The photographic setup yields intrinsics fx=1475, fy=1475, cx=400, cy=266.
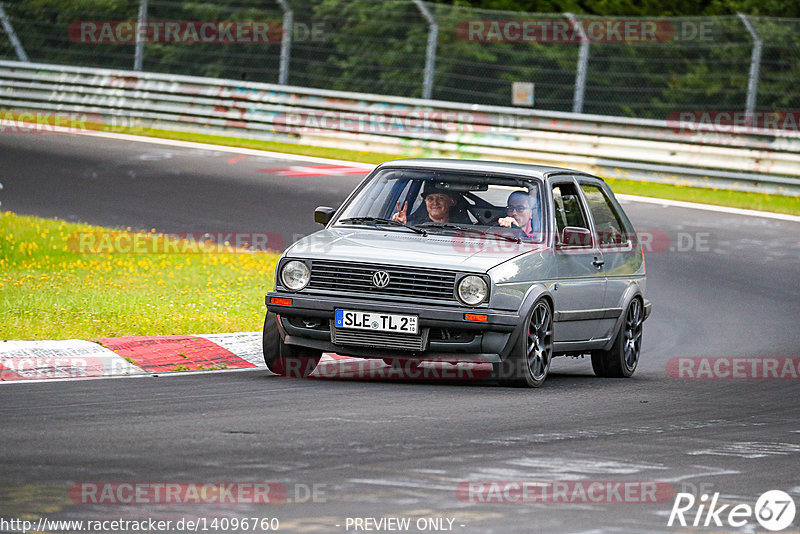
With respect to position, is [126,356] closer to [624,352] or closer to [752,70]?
[624,352]

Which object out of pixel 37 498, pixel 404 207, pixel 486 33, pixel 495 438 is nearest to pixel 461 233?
pixel 404 207

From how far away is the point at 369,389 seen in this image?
378 inches

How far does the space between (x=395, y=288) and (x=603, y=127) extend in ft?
48.6

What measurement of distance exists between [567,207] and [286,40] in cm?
1630

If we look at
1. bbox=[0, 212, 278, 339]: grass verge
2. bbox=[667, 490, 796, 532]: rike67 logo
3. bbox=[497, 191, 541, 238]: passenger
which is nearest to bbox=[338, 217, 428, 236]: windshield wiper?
bbox=[497, 191, 541, 238]: passenger

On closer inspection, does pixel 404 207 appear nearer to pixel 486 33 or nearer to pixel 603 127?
pixel 603 127

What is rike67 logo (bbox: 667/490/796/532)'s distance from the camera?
607 centimetres

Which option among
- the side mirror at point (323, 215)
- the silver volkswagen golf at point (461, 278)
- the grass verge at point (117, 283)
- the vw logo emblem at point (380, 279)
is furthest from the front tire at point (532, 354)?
the grass verge at point (117, 283)

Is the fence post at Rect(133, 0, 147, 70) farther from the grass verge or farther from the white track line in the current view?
the grass verge

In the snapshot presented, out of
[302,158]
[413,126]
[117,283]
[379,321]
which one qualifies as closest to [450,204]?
[379,321]

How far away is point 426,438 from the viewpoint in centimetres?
768

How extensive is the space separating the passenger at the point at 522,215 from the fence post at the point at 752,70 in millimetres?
12382

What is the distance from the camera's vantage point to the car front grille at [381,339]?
9.57m

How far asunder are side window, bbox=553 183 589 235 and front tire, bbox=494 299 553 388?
864 millimetres
